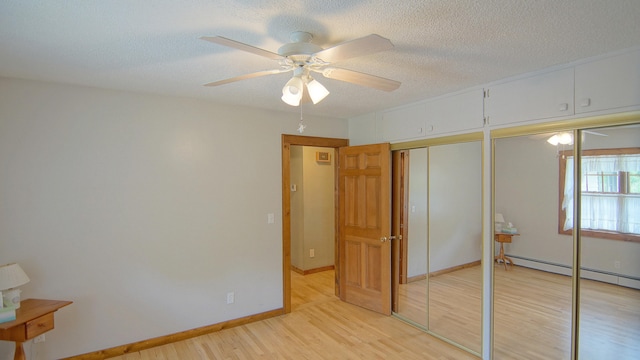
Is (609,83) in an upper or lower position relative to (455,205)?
upper

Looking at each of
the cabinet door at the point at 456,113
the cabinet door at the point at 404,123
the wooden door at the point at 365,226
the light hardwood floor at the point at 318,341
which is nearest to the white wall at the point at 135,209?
the light hardwood floor at the point at 318,341

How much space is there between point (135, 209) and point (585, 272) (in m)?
3.80

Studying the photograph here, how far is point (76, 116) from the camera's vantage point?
2809 mm

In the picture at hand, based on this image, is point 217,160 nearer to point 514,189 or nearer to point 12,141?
point 12,141

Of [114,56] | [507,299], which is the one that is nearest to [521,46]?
[507,299]

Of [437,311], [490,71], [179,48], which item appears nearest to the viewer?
[179,48]

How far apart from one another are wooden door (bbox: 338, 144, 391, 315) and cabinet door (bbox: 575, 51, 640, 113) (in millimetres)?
1848

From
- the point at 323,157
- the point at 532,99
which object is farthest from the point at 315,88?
the point at 323,157

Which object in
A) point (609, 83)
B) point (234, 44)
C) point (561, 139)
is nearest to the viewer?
point (234, 44)

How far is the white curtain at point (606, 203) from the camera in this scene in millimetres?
2100

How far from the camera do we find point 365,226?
3.95 metres

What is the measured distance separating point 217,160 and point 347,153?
1.65 m

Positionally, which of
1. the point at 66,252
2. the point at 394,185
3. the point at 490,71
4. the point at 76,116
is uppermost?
the point at 490,71

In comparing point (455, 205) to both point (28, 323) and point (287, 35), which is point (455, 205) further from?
point (28, 323)
